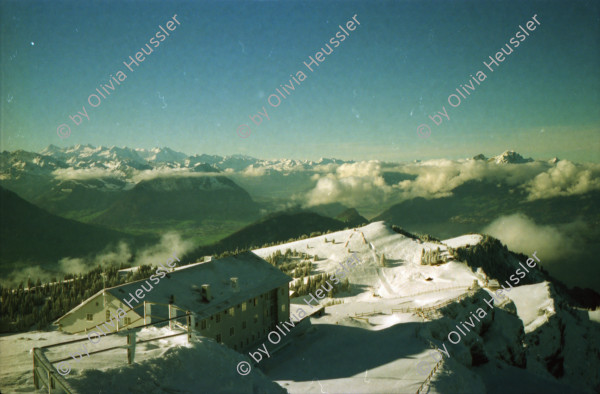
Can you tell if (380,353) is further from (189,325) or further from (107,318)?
(107,318)

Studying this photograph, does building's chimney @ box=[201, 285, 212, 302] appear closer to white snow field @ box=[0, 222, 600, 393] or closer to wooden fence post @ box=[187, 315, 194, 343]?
white snow field @ box=[0, 222, 600, 393]

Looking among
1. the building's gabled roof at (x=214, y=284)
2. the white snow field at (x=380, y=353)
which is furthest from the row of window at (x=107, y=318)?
the white snow field at (x=380, y=353)

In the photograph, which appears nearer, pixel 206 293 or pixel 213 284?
pixel 206 293

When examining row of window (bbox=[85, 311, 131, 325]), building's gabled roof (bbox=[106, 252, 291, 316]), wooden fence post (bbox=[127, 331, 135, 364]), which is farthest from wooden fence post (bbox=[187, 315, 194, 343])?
row of window (bbox=[85, 311, 131, 325])

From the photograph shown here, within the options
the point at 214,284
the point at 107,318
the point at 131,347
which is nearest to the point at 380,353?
the point at 214,284

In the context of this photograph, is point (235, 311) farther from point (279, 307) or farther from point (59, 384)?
point (59, 384)

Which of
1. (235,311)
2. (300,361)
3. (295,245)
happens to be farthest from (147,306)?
(295,245)
